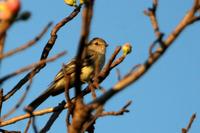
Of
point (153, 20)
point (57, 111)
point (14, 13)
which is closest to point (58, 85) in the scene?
point (57, 111)

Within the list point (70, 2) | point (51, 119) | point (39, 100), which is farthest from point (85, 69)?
point (51, 119)

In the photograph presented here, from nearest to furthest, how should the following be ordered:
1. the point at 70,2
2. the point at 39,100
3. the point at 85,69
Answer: the point at 70,2 < the point at 39,100 < the point at 85,69

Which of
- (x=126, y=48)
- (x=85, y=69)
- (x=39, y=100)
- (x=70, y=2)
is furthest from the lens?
(x=85, y=69)

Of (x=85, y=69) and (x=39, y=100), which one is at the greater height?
(x=85, y=69)

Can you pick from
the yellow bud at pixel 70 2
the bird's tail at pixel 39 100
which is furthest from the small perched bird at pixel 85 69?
the yellow bud at pixel 70 2

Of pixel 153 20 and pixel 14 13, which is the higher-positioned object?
pixel 153 20

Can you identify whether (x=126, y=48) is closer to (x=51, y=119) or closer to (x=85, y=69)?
(x=51, y=119)

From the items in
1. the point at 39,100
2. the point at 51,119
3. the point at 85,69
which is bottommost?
the point at 51,119

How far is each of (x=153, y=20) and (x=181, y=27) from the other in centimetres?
44

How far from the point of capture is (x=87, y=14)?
2.47 m

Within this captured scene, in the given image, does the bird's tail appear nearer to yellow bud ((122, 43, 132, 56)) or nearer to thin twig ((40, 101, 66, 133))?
thin twig ((40, 101, 66, 133))

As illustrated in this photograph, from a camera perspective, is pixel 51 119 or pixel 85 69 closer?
pixel 51 119

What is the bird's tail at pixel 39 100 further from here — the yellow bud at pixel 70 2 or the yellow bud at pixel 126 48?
the yellow bud at pixel 126 48

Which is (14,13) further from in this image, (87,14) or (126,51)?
(126,51)
